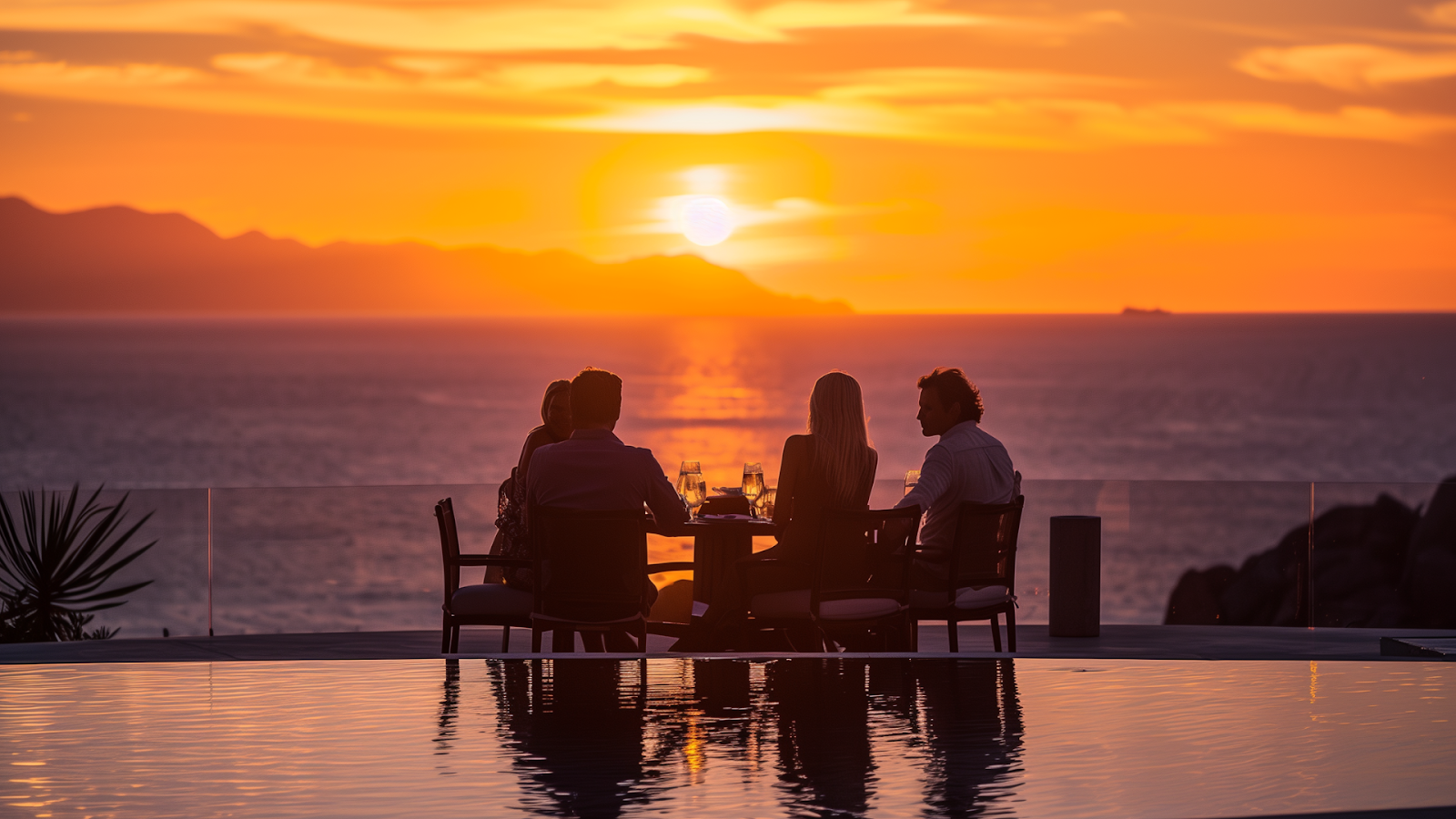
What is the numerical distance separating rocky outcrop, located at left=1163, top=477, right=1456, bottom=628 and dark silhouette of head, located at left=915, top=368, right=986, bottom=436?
3.41 metres

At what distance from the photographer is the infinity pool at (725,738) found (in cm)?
171

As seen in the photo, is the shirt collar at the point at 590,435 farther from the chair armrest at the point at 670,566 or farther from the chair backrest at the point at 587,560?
the chair armrest at the point at 670,566

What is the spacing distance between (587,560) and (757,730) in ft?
11.9

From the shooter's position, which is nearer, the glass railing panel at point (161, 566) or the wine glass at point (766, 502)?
the wine glass at point (766, 502)

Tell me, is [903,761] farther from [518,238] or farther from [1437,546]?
[518,238]

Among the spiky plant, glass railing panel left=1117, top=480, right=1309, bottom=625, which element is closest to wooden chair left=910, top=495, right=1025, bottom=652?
glass railing panel left=1117, top=480, right=1309, bottom=625

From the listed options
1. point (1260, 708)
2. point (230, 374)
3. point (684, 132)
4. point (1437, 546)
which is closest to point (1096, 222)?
point (684, 132)

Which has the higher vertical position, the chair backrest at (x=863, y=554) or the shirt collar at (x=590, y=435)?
the shirt collar at (x=590, y=435)

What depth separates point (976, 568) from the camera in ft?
21.5

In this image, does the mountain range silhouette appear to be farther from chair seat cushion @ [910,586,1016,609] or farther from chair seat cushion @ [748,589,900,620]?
chair seat cushion @ [748,589,900,620]

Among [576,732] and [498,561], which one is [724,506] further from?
[576,732]

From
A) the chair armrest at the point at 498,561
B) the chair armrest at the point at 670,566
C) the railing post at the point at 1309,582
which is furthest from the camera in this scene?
the railing post at the point at 1309,582

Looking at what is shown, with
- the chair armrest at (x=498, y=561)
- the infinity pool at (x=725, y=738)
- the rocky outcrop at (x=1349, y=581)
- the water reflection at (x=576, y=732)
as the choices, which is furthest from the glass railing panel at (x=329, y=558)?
the water reflection at (x=576, y=732)

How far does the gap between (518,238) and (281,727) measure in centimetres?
11344
